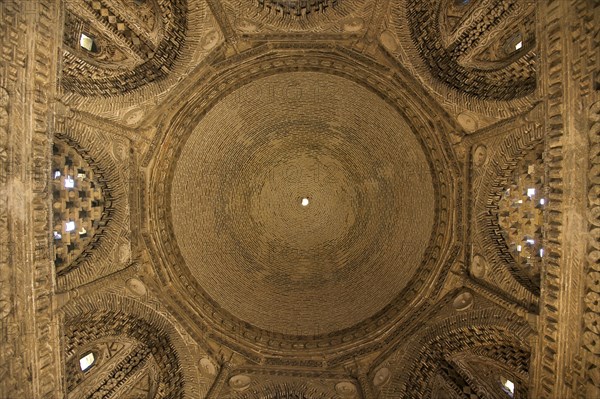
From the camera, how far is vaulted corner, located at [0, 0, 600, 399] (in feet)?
21.7

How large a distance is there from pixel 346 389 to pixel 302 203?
4378 millimetres

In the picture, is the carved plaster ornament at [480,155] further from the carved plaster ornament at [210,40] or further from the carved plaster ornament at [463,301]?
the carved plaster ornament at [210,40]

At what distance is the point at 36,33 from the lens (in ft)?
21.6

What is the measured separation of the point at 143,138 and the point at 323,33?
164 inches

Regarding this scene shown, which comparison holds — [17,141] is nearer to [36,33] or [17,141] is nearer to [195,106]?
[36,33]

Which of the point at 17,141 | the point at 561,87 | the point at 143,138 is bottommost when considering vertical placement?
the point at 17,141

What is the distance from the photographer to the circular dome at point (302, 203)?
998 centimetres

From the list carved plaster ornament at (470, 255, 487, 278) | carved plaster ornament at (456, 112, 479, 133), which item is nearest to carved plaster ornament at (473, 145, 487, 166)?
carved plaster ornament at (456, 112, 479, 133)

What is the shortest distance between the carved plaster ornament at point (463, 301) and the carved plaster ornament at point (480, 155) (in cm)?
258

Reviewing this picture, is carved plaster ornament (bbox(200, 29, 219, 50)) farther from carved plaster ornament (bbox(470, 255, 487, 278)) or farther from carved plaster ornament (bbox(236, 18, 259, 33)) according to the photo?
carved plaster ornament (bbox(470, 255, 487, 278))

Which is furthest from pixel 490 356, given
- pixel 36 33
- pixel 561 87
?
pixel 36 33

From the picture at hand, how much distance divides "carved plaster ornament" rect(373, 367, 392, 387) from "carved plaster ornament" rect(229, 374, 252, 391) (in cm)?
263

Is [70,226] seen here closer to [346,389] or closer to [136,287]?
[136,287]

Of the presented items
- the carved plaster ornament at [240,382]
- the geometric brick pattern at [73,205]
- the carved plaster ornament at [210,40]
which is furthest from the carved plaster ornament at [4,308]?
the carved plaster ornament at [210,40]
